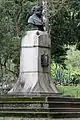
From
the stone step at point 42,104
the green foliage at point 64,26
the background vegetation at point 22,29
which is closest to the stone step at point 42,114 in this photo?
the stone step at point 42,104

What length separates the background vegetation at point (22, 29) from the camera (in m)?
26.1

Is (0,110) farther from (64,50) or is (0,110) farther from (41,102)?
(64,50)

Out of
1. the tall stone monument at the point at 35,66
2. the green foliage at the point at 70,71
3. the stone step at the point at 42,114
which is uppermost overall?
the tall stone monument at the point at 35,66

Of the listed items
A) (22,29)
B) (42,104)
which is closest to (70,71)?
(22,29)

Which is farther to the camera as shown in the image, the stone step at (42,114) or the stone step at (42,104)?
the stone step at (42,104)

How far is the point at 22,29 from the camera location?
2808 cm

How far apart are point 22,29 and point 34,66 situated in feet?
34.9

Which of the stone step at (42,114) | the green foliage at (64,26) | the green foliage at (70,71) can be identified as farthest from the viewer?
the green foliage at (70,71)

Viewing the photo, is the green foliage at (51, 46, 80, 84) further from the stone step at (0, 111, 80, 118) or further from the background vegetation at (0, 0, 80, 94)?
the stone step at (0, 111, 80, 118)

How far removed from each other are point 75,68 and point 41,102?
2485 inches

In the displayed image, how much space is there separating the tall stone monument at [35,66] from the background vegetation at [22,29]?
10.6 feet

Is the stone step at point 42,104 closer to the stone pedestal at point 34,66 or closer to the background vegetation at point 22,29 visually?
the stone pedestal at point 34,66

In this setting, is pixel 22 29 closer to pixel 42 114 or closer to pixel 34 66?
pixel 34 66

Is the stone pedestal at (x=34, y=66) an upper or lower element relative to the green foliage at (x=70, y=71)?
upper
